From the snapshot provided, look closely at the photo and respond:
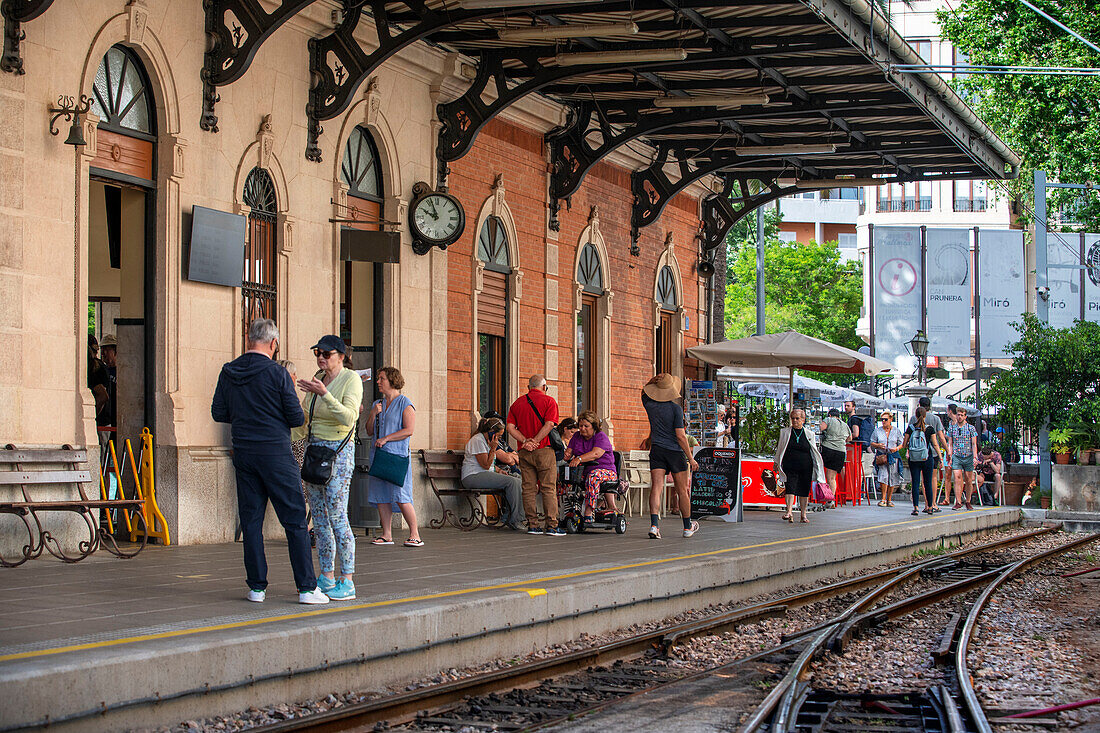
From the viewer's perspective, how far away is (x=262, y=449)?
838 centimetres

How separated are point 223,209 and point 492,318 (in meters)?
5.40

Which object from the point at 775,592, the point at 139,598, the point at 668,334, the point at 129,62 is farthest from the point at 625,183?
the point at 139,598

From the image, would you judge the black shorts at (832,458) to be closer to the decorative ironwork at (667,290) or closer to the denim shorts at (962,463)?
the decorative ironwork at (667,290)

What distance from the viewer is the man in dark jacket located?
838 centimetres

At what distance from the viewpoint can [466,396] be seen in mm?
16734

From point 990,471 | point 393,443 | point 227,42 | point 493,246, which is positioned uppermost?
point 227,42

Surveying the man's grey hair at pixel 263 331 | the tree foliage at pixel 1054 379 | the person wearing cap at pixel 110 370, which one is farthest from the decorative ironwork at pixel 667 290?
the man's grey hair at pixel 263 331

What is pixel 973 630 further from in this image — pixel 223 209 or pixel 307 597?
pixel 223 209

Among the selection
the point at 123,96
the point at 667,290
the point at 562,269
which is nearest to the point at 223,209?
the point at 123,96

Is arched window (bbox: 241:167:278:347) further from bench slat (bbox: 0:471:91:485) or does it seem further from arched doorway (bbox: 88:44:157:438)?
bench slat (bbox: 0:471:91:485)

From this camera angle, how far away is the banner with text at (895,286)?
4466 centimetres

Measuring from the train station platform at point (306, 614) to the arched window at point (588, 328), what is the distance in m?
5.66

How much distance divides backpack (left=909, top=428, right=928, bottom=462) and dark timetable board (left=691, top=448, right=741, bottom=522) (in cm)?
488

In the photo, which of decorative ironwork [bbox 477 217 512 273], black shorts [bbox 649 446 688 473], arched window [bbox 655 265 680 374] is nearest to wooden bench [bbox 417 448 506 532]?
black shorts [bbox 649 446 688 473]
